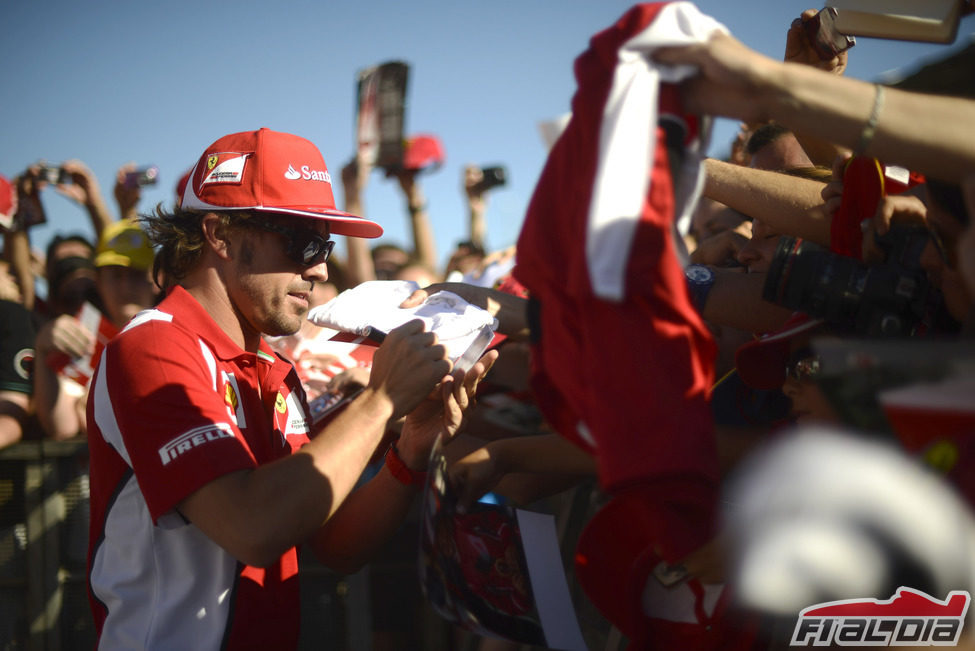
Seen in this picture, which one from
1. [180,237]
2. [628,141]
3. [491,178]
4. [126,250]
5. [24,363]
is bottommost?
[24,363]

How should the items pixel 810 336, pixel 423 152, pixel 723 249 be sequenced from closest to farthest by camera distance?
pixel 810 336, pixel 723 249, pixel 423 152

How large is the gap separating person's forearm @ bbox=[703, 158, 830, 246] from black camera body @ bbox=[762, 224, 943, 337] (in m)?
0.50

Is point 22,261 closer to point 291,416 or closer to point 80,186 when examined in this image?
point 80,186

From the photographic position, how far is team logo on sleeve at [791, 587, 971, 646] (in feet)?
4.80

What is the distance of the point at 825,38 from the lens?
2465 millimetres

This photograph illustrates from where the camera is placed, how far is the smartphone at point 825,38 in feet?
7.96

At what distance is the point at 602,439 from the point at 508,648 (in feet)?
6.26

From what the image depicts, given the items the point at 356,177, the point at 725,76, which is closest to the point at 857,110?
the point at 725,76

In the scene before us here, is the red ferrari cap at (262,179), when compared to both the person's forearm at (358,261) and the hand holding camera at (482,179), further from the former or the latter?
the hand holding camera at (482,179)

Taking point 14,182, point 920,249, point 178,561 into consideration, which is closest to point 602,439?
point 920,249

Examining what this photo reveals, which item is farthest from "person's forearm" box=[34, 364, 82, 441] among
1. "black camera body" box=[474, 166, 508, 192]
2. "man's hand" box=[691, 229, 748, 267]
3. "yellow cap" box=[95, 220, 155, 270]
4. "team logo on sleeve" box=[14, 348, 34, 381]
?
"black camera body" box=[474, 166, 508, 192]

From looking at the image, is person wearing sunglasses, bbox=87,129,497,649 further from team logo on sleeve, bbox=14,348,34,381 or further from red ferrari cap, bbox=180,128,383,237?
team logo on sleeve, bbox=14,348,34,381

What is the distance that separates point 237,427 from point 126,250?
2.77 metres

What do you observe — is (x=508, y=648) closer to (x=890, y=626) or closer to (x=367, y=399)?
(x=367, y=399)
